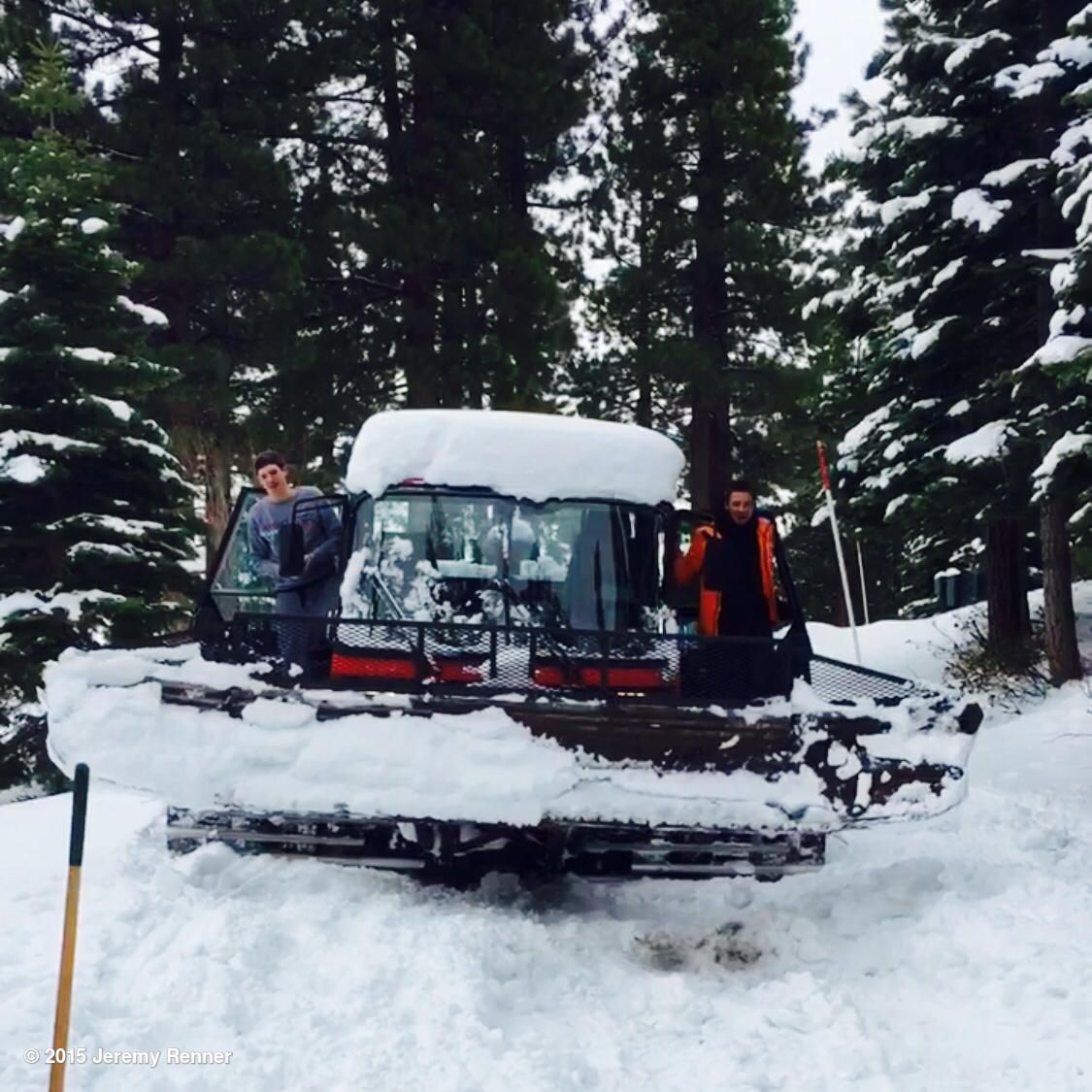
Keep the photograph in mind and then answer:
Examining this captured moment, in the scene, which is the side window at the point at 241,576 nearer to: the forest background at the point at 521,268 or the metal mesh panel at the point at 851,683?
the metal mesh panel at the point at 851,683

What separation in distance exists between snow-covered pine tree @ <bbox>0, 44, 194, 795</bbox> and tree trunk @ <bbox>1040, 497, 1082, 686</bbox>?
929cm

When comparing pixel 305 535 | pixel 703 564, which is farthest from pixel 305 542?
pixel 703 564

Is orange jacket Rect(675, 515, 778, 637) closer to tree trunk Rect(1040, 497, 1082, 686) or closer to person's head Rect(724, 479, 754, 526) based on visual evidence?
person's head Rect(724, 479, 754, 526)

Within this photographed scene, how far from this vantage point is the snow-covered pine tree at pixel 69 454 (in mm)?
12500

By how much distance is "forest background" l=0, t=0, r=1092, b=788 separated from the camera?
12711 millimetres

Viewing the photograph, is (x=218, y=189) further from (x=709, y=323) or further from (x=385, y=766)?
(x=385, y=766)

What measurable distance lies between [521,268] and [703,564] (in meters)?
14.1

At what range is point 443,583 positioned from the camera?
22.7ft

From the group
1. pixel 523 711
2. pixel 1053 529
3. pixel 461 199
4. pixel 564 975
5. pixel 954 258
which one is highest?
pixel 461 199

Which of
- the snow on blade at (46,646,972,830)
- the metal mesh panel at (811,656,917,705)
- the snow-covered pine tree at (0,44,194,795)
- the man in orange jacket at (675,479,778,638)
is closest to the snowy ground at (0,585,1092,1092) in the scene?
the snow on blade at (46,646,972,830)

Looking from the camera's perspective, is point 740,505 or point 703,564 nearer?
point 703,564

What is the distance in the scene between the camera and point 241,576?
829 cm

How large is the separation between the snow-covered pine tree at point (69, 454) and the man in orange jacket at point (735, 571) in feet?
22.7

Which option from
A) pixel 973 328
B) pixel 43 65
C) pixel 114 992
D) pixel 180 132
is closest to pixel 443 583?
pixel 114 992
